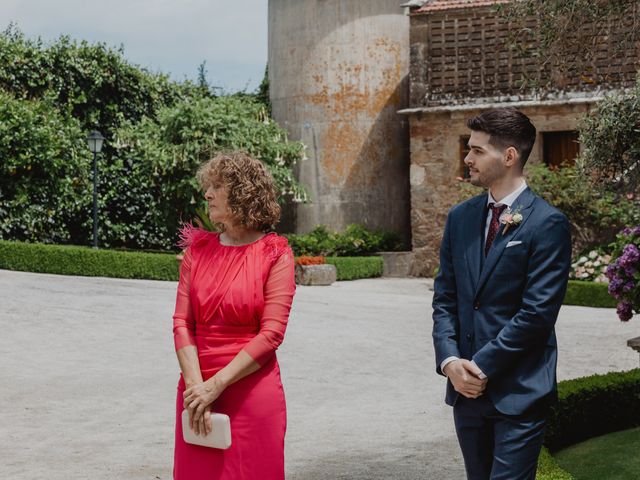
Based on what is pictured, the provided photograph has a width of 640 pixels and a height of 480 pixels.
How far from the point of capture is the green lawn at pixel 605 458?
6.02 meters

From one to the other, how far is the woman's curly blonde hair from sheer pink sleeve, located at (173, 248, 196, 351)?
0.90 ft

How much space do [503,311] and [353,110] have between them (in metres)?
19.9

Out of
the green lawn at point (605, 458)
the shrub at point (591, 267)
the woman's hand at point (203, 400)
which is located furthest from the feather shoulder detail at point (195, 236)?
the shrub at point (591, 267)

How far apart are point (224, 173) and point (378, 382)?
5.88 meters

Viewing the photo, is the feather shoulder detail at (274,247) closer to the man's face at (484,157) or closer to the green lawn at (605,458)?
the man's face at (484,157)

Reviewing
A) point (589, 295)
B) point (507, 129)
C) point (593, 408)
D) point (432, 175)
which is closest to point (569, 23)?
point (593, 408)

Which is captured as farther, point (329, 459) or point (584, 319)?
point (584, 319)

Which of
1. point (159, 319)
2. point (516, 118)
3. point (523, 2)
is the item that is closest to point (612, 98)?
point (523, 2)

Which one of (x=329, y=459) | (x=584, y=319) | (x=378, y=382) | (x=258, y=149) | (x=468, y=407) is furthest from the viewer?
(x=258, y=149)

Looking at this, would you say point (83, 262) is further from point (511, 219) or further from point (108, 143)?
point (511, 219)

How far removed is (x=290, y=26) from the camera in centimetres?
2352

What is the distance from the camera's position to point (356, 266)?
2050cm

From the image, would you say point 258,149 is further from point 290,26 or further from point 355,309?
point 355,309

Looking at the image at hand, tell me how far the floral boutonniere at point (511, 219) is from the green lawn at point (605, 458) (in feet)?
9.53
